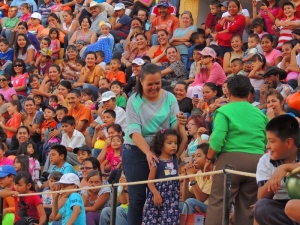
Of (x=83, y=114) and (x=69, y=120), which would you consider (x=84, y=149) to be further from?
(x=83, y=114)

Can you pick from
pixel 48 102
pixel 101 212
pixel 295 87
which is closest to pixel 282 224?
pixel 101 212

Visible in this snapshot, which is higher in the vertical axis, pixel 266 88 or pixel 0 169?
pixel 266 88

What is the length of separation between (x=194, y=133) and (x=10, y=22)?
9.77m

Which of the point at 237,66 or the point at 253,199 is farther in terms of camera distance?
the point at 237,66

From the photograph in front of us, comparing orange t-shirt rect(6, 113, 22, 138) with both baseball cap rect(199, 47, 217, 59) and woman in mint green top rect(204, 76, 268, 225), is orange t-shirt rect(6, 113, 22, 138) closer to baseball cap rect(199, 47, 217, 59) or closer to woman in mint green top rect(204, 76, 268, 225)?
baseball cap rect(199, 47, 217, 59)

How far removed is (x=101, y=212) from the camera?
977 centimetres

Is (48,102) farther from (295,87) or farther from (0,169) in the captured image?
(295,87)

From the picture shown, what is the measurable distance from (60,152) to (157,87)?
444 centimetres

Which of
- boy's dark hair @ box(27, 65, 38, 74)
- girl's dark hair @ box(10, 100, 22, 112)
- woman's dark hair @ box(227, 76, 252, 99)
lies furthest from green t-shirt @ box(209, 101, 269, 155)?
boy's dark hair @ box(27, 65, 38, 74)

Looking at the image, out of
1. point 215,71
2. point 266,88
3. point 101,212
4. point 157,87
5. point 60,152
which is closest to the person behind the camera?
point 157,87

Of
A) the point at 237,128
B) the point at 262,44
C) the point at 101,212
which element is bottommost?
the point at 101,212

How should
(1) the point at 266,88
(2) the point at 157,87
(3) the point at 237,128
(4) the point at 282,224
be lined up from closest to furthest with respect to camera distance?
(4) the point at 282,224
(3) the point at 237,128
(2) the point at 157,87
(1) the point at 266,88

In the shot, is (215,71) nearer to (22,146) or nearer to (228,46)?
(228,46)

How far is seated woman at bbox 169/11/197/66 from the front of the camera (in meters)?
15.0
